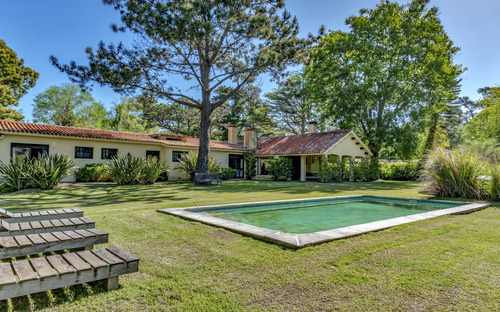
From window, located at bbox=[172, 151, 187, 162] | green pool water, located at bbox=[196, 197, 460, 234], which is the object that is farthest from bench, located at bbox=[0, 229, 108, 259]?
window, located at bbox=[172, 151, 187, 162]

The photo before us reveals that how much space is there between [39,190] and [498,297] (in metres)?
15.8

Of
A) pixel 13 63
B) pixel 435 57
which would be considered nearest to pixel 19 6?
pixel 13 63

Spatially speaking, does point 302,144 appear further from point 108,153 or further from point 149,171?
point 108,153

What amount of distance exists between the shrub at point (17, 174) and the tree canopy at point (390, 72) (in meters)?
20.7

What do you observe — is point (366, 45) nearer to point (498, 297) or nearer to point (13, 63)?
point (498, 297)

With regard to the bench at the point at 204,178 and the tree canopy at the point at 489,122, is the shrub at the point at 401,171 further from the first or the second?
the bench at the point at 204,178

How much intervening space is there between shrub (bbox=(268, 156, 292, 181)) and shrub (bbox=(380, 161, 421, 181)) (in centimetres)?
1013

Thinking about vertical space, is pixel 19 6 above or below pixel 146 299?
above

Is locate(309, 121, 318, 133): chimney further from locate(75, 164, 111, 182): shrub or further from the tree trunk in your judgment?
locate(75, 164, 111, 182): shrub

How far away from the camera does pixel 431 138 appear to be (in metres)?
30.3

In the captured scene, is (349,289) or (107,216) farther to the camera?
(107,216)

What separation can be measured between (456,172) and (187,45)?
16225mm

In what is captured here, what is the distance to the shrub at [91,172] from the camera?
59.1 ft

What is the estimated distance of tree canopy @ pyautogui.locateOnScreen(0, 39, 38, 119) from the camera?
2644 cm
